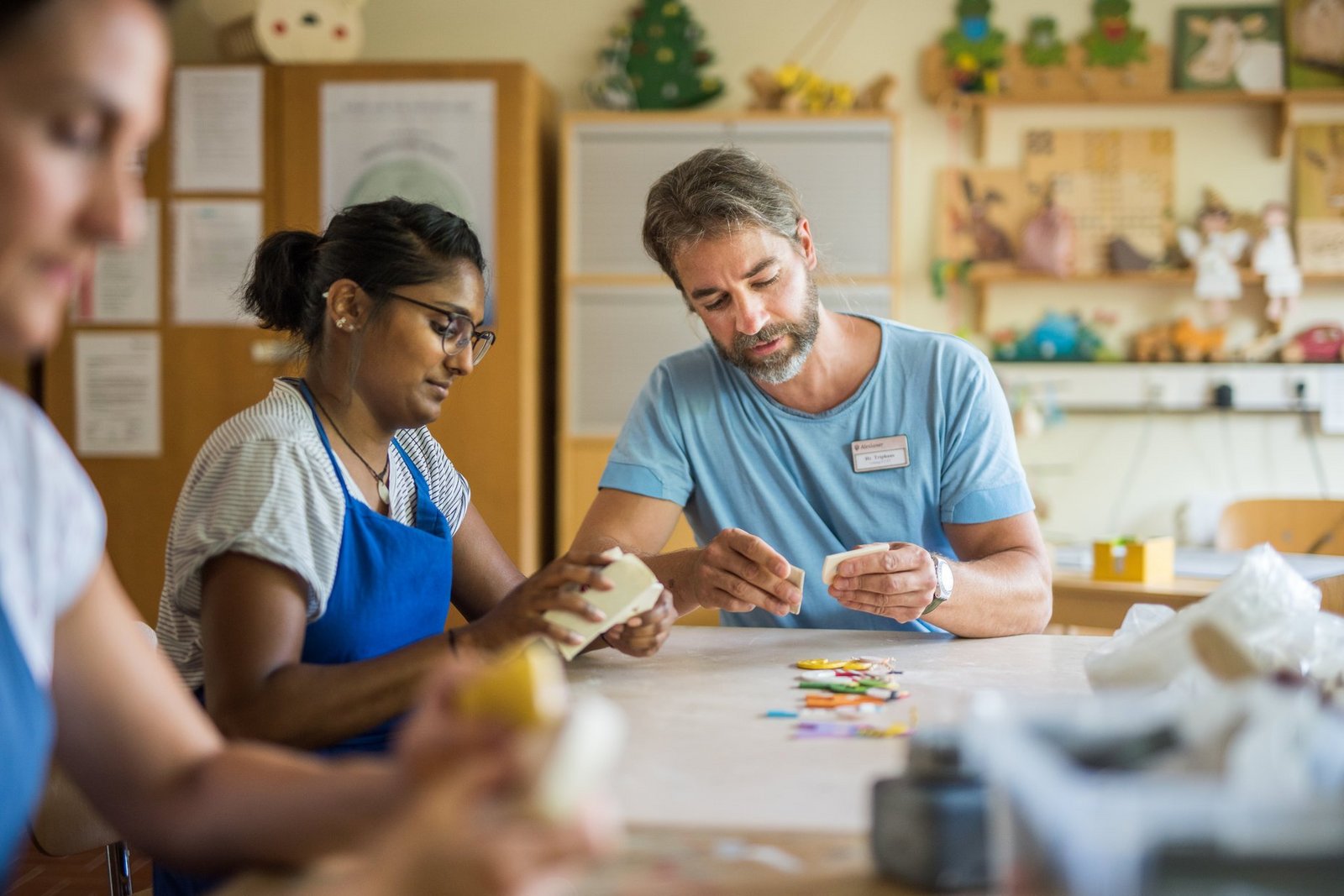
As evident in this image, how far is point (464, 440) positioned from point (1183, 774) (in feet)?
12.5

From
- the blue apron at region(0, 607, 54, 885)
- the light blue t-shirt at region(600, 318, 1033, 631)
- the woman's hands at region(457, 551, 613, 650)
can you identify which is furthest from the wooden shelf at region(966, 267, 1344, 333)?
the blue apron at region(0, 607, 54, 885)

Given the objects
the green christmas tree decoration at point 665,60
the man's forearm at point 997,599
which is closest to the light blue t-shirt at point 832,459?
the man's forearm at point 997,599

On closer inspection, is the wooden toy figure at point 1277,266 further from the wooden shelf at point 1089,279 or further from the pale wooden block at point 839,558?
the pale wooden block at point 839,558

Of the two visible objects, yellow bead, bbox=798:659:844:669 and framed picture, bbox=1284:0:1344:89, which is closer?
yellow bead, bbox=798:659:844:669

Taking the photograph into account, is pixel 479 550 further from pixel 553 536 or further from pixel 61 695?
pixel 553 536

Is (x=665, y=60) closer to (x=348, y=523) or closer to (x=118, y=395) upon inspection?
(x=118, y=395)

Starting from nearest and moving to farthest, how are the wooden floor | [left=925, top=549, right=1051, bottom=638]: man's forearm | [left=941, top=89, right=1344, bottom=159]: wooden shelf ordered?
[left=925, top=549, right=1051, bottom=638]: man's forearm < the wooden floor < [left=941, top=89, right=1344, bottom=159]: wooden shelf

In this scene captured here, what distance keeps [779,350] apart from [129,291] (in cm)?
309

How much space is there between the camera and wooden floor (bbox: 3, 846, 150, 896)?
3.02 m

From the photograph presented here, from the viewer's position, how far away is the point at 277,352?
14.1 feet

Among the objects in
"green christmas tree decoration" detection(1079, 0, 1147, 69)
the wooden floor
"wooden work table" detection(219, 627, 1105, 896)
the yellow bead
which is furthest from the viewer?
"green christmas tree decoration" detection(1079, 0, 1147, 69)

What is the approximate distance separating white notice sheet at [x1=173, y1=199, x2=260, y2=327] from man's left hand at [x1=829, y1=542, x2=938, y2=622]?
3.17 metres

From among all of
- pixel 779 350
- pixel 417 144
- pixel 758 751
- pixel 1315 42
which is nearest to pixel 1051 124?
pixel 1315 42

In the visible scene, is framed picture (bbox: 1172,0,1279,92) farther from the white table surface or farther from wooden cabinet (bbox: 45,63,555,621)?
the white table surface
